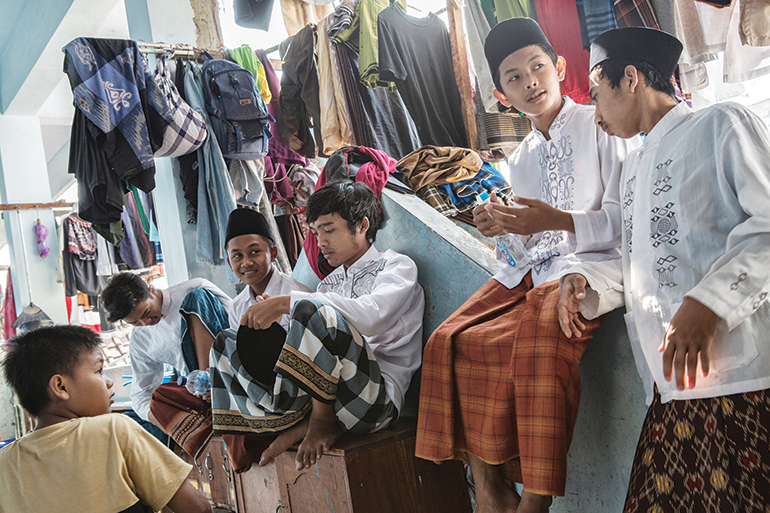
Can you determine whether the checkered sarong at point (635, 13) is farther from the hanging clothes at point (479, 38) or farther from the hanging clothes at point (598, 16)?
the hanging clothes at point (479, 38)

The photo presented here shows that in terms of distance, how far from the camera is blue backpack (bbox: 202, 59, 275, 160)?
4.10m

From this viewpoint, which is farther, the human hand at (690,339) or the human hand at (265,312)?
the human hand at (265,312)

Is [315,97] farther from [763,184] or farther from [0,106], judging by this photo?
[0,106]

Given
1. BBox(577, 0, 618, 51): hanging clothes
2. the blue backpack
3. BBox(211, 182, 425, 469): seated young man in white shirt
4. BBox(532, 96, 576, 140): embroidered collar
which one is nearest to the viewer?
BBox(211, 182, 425, 469): seated young man in white shirt

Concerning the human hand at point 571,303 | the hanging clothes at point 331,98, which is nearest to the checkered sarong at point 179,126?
the hanging clothes at point 331,98

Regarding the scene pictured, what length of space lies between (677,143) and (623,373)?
2.22ft

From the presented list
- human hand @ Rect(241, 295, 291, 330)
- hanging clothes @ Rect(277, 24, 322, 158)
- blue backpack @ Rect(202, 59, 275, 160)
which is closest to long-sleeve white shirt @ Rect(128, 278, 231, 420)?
blue backpack @ Rect(202, 59, 275, 160)

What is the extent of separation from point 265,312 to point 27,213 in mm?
8076

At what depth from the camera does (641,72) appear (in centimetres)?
152

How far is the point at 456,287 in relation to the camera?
7.54 feet

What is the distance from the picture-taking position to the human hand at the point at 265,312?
2.06m

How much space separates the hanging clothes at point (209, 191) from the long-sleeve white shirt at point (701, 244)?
10.4 feet

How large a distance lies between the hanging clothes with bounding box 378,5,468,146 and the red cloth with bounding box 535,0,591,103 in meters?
1.16

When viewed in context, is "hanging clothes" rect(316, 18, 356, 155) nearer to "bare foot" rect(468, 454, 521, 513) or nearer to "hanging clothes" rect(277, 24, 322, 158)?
"hanging clothes" rect(277, 24, 322, 158)
